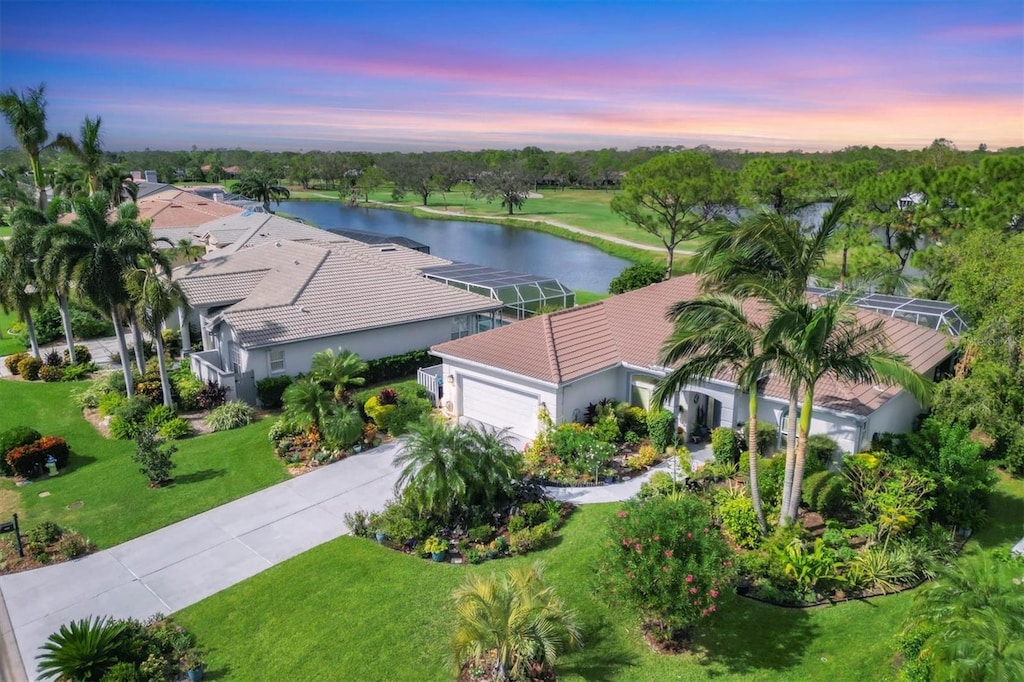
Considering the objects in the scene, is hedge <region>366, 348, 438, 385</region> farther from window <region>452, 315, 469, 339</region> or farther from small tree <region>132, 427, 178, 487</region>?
small tree <region>132, 427, 178, 487</region>

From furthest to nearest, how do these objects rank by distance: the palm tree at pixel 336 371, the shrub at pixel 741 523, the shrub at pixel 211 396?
the shrub at pixel 211 396 → the palm tree at pixel 336 371 → the shrub at pixel 741 523

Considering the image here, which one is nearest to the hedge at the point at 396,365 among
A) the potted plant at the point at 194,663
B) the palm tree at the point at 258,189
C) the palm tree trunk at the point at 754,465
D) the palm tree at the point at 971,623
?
the potted plant at the point at 194,663

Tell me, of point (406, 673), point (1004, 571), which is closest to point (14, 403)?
point (406, 673)

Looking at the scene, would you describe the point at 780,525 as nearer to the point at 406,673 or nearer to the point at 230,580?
the point at 406,673

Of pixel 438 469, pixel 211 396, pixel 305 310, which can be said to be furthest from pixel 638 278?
pixel 438 469

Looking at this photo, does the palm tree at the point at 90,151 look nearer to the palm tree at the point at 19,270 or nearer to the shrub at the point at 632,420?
the palm tree at the point at 19,270

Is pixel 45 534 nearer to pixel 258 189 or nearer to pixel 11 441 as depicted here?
pixel 11 441
